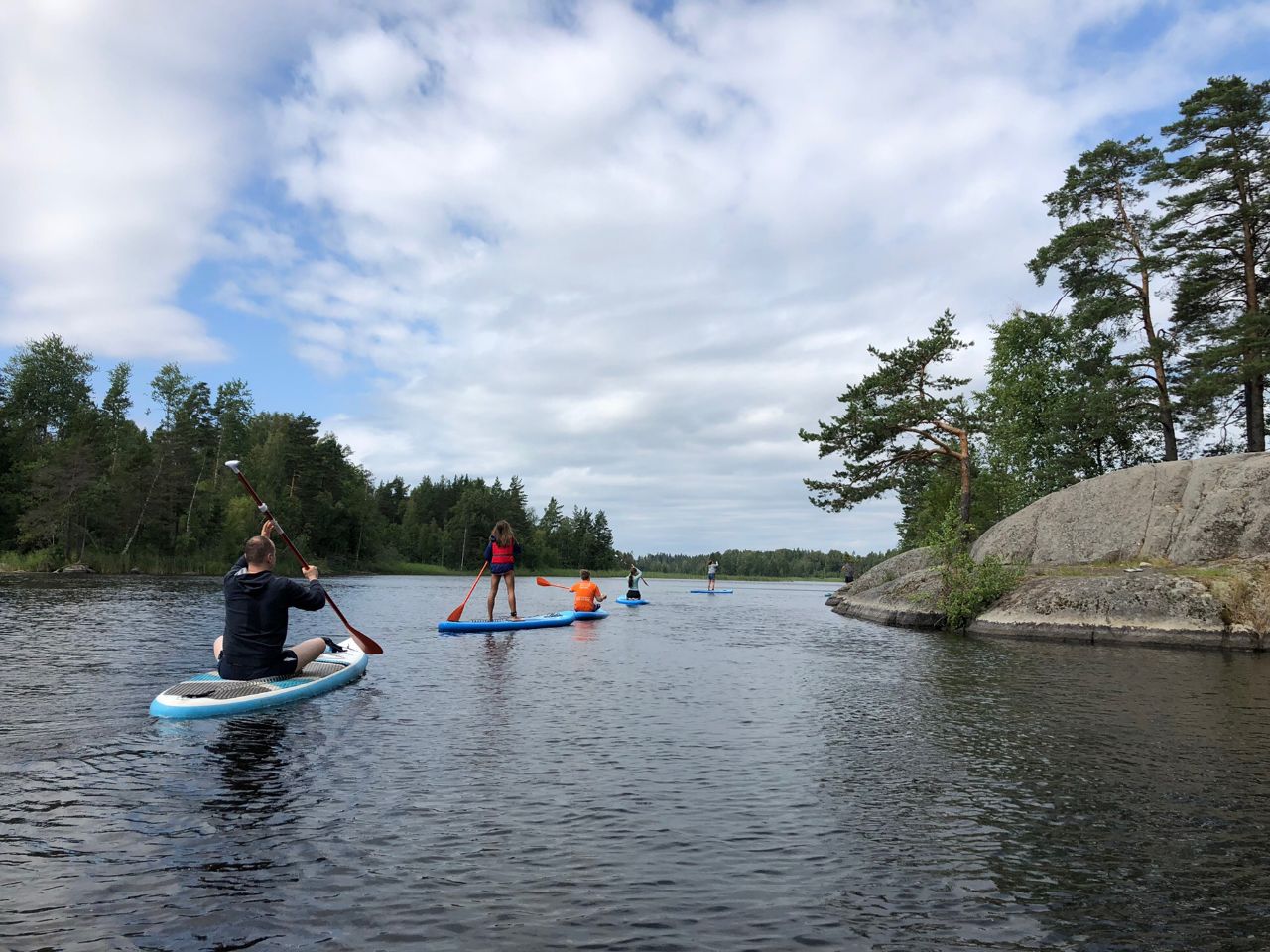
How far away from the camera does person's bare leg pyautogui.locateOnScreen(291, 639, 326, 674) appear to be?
12914mm

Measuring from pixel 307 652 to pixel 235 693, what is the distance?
198 centimetres

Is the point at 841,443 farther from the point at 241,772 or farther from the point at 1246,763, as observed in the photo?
the point at 241,772

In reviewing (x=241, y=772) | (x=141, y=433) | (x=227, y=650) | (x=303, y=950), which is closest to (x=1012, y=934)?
(x=303, y=950)

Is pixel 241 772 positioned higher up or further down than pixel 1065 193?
further down

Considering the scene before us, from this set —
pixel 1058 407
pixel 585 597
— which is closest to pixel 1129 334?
pixel 1058 407

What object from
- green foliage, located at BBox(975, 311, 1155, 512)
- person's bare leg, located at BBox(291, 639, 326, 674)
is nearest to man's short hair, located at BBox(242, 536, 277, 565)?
person's bare leg, located at BBox(291, 639, 326, 674)

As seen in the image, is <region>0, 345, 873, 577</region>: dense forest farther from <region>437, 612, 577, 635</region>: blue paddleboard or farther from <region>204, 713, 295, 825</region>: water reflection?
<region>204, 713, 295, 825</region>: water reflection

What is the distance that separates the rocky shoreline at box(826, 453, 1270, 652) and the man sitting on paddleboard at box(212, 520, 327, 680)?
22.7 metres

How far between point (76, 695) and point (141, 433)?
8267cm

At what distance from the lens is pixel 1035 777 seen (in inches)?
344

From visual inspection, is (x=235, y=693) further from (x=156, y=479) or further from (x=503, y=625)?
(x=156, y=479)

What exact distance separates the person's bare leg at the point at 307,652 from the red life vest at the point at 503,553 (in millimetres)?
10412

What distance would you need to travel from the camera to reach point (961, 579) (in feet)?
97.5

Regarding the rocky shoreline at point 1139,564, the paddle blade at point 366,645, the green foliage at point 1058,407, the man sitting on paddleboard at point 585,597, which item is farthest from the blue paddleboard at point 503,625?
the green foliage at point 1058,407
